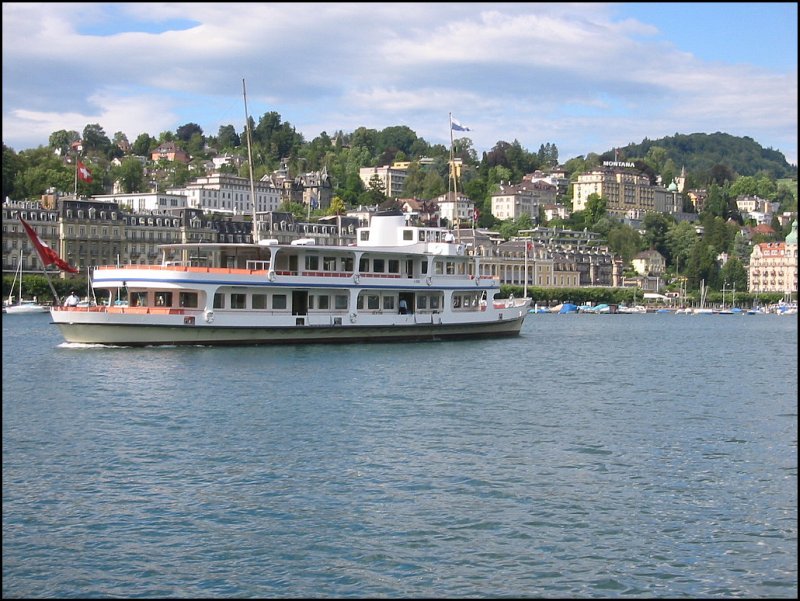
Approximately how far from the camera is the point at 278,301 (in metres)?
A: 45.6

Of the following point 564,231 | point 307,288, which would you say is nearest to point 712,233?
point 564,231

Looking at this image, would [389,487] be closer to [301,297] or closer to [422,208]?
[301,297]

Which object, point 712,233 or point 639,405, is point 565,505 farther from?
point 712,233

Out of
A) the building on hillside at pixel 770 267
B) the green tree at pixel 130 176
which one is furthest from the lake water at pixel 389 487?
the building on hillside at pixel 770 267

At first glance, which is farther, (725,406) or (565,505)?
(725,406)

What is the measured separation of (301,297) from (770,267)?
480ft

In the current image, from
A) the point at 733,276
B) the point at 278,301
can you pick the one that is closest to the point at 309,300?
the point at 278,301

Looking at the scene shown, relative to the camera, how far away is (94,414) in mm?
24984

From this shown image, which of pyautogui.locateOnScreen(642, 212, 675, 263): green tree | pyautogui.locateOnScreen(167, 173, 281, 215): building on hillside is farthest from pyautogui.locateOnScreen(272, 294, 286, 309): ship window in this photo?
pyautogui.locateOnScreen(642, 212, 675, 263): green tree

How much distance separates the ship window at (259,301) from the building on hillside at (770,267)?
14408 centimetres

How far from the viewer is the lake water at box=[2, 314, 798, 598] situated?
1325 cm

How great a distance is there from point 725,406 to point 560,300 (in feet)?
379

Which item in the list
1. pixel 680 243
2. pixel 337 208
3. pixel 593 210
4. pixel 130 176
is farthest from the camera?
pixel 593 210

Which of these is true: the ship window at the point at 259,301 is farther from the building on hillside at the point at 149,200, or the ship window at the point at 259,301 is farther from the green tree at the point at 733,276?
the green tree at the point at 733,276
